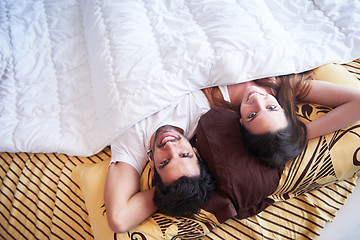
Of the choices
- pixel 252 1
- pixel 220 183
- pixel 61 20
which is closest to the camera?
pixel 220 183

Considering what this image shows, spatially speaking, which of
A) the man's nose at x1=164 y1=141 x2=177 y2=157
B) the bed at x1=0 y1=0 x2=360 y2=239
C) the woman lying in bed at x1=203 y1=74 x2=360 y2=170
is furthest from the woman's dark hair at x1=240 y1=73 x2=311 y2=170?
the man's nose at x1=164 y1=141 x2=177 y2=157

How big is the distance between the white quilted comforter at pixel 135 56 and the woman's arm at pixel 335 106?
134 millimetres

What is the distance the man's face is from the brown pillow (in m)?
0.07

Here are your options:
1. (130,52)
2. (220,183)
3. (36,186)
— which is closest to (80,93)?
(130,52)

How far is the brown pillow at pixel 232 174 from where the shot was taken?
97 cm

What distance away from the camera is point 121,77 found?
1.17 meters

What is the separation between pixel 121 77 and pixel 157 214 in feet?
1.75

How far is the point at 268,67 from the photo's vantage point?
3.75 ft

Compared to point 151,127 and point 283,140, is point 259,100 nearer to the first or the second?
point 283,140

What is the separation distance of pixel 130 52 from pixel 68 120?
1.24ft

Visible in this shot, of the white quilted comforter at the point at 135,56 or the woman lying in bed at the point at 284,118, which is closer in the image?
the woman lying in bed at the point at 284,118

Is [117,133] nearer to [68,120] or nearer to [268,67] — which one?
[68,120]

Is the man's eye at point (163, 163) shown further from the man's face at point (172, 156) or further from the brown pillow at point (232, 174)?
the brown pillow at point (232, 174)

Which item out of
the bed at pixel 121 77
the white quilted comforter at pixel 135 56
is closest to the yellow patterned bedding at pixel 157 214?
the bed at pixel 121 77
